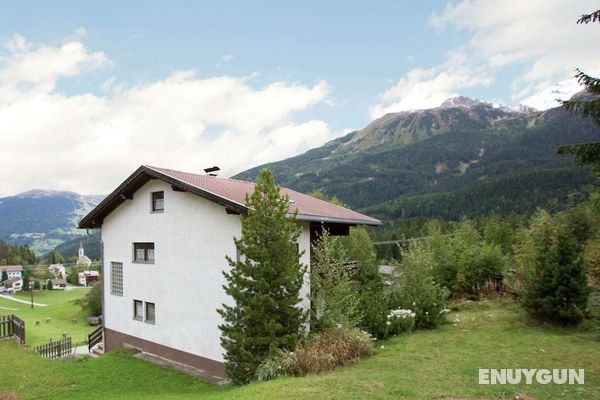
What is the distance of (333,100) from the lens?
56594mm

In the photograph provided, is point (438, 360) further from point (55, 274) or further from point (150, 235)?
point (55, 274)

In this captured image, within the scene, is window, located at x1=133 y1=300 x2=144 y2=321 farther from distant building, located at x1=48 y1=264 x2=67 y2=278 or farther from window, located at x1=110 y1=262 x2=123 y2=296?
distant building, located at x1=48 y1=264 x2=67 y2=278

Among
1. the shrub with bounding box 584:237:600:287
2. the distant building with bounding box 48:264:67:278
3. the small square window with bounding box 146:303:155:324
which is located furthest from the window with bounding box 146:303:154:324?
the distant building with bounding box 48:264:67:278

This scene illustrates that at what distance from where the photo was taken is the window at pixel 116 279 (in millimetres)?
19234

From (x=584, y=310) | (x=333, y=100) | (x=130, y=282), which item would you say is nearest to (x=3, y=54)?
(x=130, y=282)

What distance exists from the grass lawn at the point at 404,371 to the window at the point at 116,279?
9.17 ft

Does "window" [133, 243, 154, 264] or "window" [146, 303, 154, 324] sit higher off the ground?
"window" [133, 243, 154, 264]

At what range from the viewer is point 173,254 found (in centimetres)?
1647

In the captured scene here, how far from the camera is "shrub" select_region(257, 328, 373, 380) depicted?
10.5 m

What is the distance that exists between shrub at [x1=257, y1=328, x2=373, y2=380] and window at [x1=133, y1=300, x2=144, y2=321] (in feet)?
→ 30.2

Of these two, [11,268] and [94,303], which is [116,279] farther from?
[11,268]

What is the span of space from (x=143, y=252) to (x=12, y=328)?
6.84 metres

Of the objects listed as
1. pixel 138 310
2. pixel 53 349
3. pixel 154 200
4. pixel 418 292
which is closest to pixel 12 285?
pixel 53 349

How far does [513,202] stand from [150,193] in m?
127
